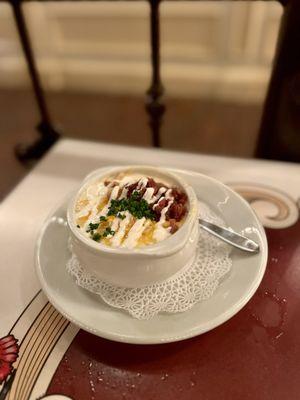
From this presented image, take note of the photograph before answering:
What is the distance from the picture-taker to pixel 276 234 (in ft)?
1.89

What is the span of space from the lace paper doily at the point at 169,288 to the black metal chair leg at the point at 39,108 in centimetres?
74

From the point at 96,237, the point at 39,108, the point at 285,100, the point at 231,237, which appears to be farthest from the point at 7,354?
the point at 39,108

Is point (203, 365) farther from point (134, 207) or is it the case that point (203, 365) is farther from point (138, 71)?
point (138, 71)

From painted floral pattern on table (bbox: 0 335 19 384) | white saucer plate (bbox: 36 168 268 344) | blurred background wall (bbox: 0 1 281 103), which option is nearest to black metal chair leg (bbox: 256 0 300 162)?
white saucer plate (bbox: 36 168 268 344)

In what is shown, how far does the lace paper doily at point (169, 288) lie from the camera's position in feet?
1.45

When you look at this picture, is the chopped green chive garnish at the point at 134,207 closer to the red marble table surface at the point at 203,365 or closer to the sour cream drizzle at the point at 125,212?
the sour cream drizzle at the point at 125,212

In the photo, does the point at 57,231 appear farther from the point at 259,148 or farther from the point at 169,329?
the point at 259,148

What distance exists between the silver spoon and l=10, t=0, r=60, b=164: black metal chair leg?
0.74 meters

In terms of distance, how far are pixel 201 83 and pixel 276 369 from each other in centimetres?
180

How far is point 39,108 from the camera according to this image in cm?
120

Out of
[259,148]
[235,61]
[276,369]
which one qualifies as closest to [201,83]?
[235,61]

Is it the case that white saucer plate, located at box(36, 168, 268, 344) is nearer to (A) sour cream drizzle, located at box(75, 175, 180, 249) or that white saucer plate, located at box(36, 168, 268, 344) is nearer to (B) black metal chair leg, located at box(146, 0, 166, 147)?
(A) sour cream drizzle, located at box(75, 175, 180, 249)

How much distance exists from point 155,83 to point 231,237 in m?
0.54

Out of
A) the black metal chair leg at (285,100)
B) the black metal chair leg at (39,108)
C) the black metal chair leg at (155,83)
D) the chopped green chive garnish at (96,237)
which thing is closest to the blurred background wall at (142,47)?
the black metal chair leg at (39,108)
